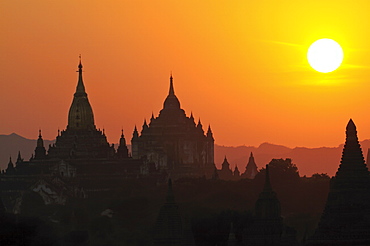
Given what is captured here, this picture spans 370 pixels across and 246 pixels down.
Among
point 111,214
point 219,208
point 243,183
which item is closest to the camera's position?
point 219,208

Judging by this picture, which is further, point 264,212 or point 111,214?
point 111,214

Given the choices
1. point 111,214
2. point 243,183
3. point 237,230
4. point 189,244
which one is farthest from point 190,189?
point 189,244

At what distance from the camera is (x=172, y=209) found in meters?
116

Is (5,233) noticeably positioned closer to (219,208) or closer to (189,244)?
(189,244)

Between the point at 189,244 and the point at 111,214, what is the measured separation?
58288mm

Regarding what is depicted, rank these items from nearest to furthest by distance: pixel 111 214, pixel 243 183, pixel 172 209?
pixel 172 209 < pixel 111 214 < pixel 243 183

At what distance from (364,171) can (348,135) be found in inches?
100.0

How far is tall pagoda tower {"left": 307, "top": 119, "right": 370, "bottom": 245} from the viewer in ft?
358

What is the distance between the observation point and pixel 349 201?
11138cm

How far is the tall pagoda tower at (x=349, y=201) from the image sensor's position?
4301 inches

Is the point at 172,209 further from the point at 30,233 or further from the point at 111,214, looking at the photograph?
the point at 111,214

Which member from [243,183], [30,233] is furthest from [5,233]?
[243,183]

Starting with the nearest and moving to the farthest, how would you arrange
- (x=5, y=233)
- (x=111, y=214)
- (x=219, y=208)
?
(x=5, y=233), (x=219, y=208), (x=111, y=214)

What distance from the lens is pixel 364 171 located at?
112 metres
